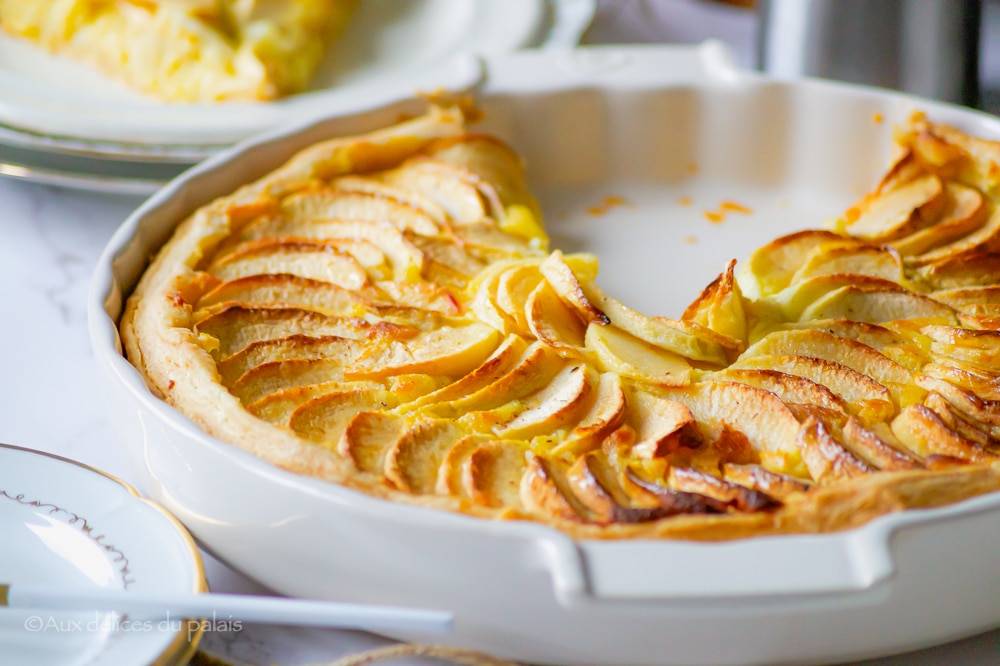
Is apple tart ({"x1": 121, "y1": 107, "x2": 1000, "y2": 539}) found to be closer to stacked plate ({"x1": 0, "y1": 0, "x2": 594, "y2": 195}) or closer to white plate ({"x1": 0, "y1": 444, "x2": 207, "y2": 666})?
white plate ({"x1": 0, "y1": 444, "x2": 207, "y2": 666})

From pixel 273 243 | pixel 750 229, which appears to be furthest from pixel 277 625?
pixel 750 229

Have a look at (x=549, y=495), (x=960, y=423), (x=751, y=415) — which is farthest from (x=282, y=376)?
(x=960, y=423)

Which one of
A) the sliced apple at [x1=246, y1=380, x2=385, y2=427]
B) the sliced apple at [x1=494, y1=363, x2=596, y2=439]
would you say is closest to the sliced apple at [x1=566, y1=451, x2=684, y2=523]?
the sliced apple at [x1=494, y1=363, x2=596, y2=439]

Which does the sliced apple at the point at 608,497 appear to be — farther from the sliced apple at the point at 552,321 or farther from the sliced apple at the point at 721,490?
the sliced apple at the point at 552,321

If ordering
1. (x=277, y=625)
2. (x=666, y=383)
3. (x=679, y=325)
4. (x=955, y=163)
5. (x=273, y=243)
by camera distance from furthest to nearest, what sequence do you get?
(x=955, y=163) → (x=273, y=243) → (x=679, y=325) → (x=666, y=383) → (x=277, y=625)

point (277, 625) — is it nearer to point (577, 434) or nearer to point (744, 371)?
point (577, 434)

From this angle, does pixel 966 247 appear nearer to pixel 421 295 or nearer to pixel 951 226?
pixel 951 226
